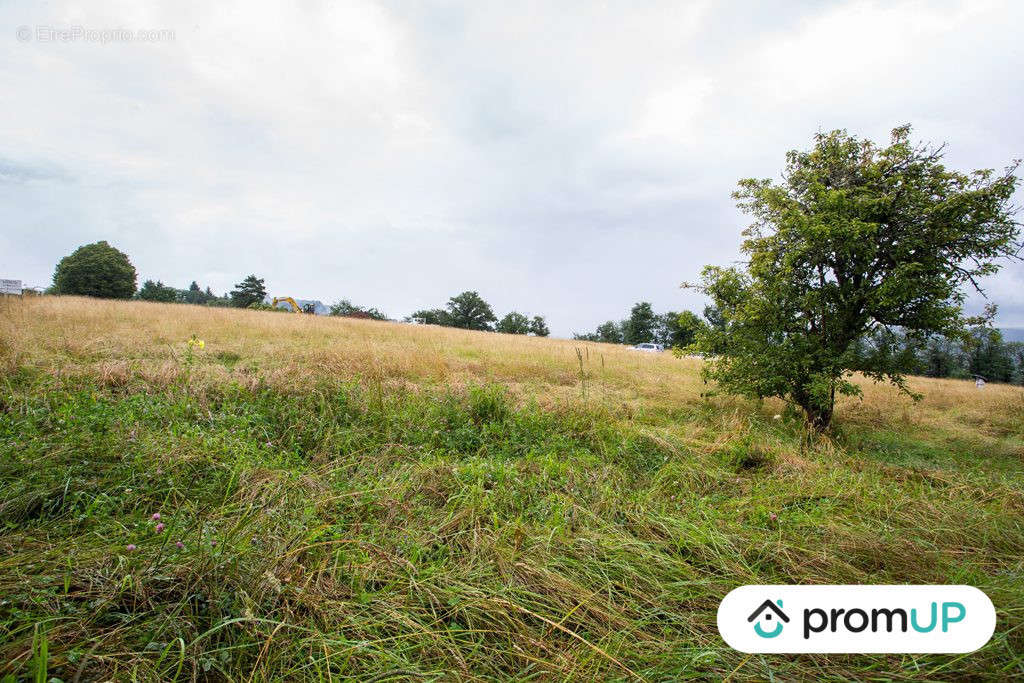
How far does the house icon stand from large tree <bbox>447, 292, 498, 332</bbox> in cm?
6166

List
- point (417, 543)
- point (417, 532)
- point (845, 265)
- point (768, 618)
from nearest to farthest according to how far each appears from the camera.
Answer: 1. point (768, 618)
2. point (417, 543)
3. point (417, 532)
4. point (845, 265)

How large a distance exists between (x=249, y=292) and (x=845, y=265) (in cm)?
8886

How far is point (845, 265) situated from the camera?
22.1 ft

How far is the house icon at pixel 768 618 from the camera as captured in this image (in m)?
1.94

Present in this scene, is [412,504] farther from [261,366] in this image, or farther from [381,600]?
[261,366]

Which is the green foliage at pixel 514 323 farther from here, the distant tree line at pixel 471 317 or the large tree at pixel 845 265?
the large tree at pixel 845 265

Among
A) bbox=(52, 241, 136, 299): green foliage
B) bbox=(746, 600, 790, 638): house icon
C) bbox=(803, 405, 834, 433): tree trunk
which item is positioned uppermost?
bbox=(52, 241, 136, 299): green foliage

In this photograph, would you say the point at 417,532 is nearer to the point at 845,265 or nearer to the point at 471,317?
the point at 845,265

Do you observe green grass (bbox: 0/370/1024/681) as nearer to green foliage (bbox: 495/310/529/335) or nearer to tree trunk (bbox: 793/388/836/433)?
tree trunk (bbox: 793/388/836/433)

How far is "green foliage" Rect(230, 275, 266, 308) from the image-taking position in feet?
243

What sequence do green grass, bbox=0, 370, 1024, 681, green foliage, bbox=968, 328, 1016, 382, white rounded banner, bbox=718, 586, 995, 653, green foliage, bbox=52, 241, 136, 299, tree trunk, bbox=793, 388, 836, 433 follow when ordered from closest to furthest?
1. green grass, bbox=0, 370, 1024, 681
2. white rounded banner, bbox=718, 586, 995, 653
3. tree trunk, bbox=793, 388, 836, 433
4. green foliage, bbox=52, 241, 136, 299
5. green foliage, bbox=968, 328, 1016, 382

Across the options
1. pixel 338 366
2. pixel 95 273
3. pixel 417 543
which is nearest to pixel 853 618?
pixel 417 543

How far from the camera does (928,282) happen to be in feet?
20.0

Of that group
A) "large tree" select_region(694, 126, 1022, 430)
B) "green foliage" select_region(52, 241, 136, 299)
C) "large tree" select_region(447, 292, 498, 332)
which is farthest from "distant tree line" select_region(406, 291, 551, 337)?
"large tree" select_region(694, 126, 1022, 430)
